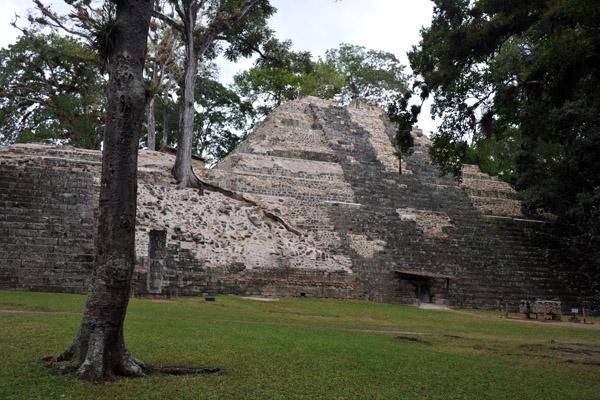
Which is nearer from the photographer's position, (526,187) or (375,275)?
(375,275)

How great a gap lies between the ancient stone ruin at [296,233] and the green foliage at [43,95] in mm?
7306

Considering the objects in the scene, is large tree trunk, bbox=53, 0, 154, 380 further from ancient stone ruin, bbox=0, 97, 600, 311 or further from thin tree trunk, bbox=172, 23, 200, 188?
thin tree trunk, bbox=172, 23, 200, 188

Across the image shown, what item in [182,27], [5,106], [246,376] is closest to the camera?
[246,376]

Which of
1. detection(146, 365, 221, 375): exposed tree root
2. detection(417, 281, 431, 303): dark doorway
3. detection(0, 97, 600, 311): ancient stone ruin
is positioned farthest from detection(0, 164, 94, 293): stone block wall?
detection(417, 281, 431, 303): dark doorway

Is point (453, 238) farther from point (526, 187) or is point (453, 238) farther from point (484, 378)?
point (484, 378)

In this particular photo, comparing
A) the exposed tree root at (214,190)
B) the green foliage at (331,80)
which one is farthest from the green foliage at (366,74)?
the exposed tree root at (214,190)

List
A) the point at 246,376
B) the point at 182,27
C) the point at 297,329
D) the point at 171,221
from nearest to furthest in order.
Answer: the point at 246,376
the point at 297,329
the point at 171,221
the point at 182,27

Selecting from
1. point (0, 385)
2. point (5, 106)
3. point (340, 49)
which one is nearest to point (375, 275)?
point (0, 385)

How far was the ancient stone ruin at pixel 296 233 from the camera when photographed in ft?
44.2

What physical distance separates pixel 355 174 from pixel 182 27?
9.01 meters

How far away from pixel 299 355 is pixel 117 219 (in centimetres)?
263

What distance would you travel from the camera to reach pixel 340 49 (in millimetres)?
42188

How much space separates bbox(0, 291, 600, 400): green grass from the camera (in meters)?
4.16

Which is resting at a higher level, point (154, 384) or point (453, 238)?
point (453, 238)
